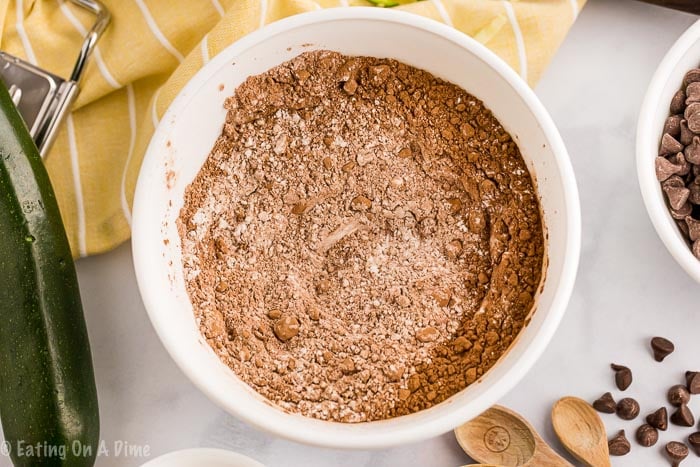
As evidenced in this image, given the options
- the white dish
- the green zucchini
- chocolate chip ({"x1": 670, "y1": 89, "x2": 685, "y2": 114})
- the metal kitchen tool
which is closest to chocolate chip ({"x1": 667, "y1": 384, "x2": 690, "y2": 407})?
chocolate chip ({"x1": 670, "y1": 89, "x2": 685, "y2": 114})

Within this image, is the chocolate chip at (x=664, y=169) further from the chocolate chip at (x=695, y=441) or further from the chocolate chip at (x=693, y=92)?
the chocolate chip at (x=695, y=441)

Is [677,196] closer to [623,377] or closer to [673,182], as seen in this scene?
[673,182]

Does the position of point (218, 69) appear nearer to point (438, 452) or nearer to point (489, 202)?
point (489, 202)

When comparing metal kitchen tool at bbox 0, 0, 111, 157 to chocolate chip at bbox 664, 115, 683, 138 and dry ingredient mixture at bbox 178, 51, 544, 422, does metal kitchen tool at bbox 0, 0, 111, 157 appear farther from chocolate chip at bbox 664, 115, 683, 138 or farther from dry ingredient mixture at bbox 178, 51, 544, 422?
chocolate chip at bbox 664, 115, 683, 138

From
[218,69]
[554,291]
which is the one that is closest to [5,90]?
[218,69]

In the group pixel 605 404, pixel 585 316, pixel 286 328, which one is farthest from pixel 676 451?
pixel 286 328

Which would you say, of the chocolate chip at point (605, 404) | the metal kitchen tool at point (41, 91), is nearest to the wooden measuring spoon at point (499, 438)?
the chocolate chip at point (605, 404)
